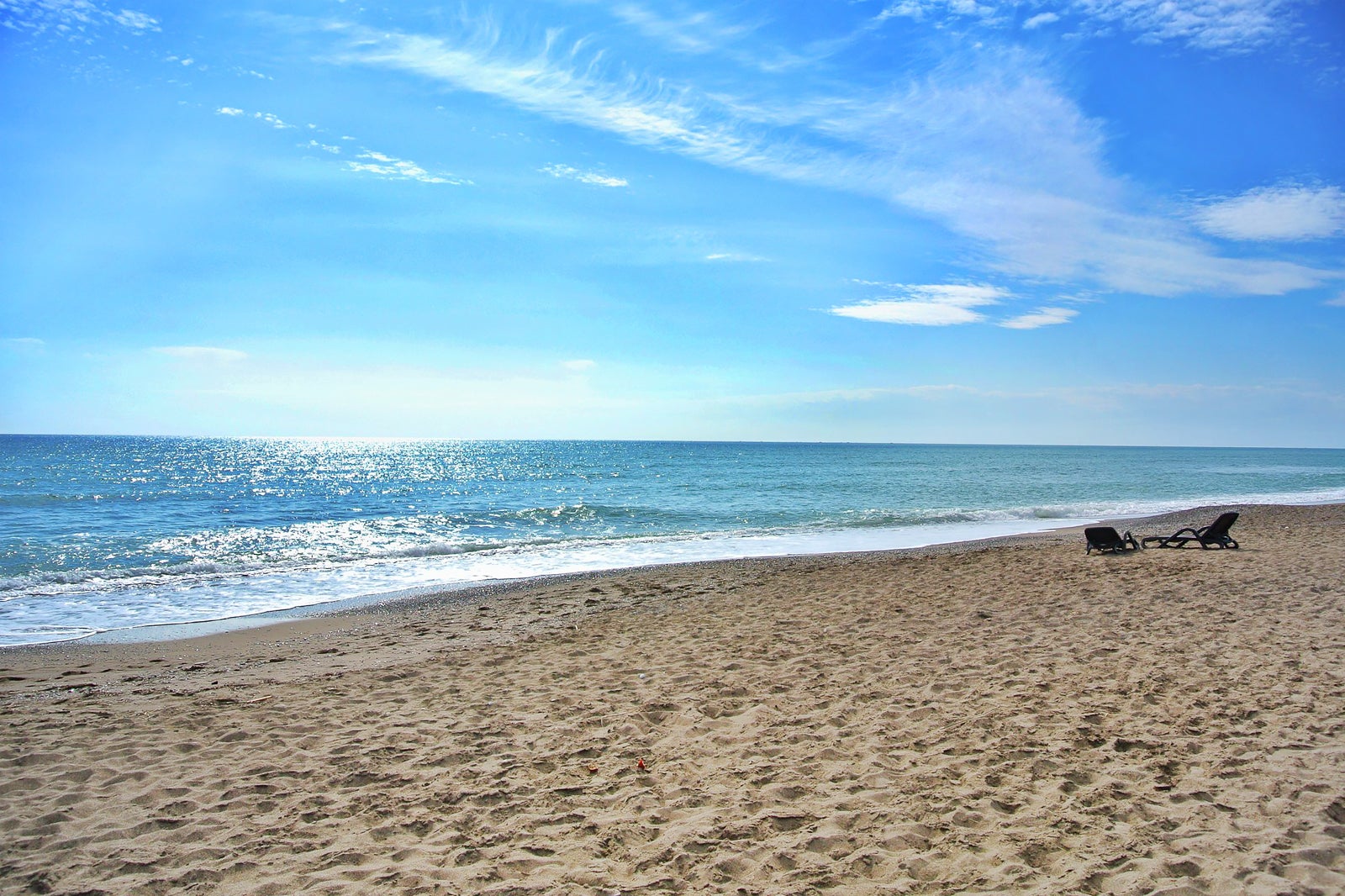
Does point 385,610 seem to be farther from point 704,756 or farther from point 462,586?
point 704,756

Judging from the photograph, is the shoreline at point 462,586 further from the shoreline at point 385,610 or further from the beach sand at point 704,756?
the beach sand at point 704,756

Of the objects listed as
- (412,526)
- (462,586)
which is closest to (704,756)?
(462,586)

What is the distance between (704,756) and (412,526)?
22284 millimetres

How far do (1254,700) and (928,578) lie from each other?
6849 millimetres

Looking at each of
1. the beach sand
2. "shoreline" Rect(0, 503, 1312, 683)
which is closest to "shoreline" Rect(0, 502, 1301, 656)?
"shoreline" Rect(0, 503, 1312, 683)

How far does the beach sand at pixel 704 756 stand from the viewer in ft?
12.7

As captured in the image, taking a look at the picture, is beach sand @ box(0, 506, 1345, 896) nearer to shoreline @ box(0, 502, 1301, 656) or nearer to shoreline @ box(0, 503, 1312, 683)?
shoreline @ box(0, 503, 1312, 683)

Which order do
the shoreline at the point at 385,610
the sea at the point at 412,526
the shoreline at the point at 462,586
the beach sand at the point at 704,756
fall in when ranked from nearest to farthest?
the beach sand at the point at 704,756, the shoreline at the point at 385,610, the shoreline at the point at 462,586, the sea at the point at 412,526

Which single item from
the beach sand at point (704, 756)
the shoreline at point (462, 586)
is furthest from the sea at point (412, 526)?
the beach sand at point (704, 756)

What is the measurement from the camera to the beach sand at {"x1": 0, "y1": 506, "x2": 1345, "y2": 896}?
3873 mm

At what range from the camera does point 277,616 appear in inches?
450

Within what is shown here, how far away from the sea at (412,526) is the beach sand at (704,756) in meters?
4.37

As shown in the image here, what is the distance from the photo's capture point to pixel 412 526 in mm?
25422

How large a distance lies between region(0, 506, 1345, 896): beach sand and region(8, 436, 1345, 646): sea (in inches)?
172
